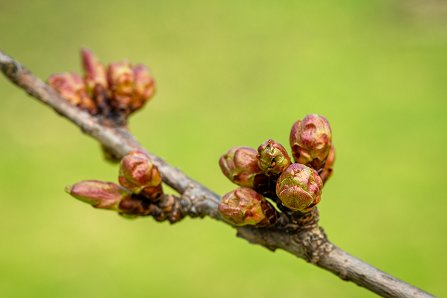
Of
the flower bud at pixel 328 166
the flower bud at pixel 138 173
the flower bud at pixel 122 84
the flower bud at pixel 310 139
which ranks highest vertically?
the flower bud at pixel 122 84

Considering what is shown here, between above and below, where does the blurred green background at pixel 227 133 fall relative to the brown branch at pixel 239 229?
above

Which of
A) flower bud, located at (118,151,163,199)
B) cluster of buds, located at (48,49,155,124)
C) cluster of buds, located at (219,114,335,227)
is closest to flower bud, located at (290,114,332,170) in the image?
cluster of buds, located at (219,114,335,227)

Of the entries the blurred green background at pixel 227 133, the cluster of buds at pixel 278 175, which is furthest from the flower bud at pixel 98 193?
the blurred green background at pixel 227 133

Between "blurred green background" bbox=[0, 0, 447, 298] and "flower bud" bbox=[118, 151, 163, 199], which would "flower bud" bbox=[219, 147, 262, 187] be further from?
"blurred green background" bbox=[0, 0, 447, 298]

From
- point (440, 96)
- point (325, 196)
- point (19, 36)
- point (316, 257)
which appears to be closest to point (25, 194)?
point (325, 196)

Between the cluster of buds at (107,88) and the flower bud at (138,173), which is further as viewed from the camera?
the cluster of buds at (107,88)

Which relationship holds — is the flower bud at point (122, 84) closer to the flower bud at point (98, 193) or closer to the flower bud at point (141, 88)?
the flower bud at point (141, 88)
